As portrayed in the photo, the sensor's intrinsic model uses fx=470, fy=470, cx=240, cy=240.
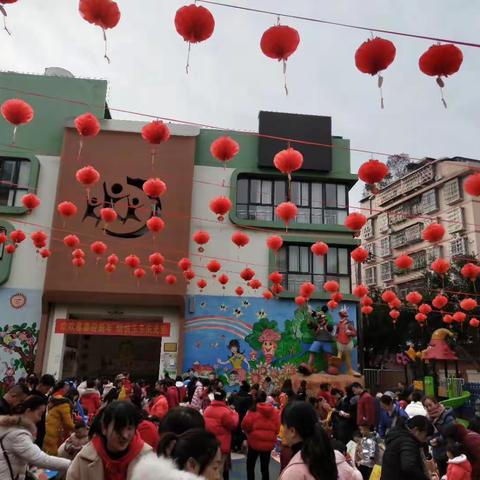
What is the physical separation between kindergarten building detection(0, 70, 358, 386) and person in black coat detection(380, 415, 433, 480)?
14364 millimetres

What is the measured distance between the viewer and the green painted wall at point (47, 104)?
18.8 meters

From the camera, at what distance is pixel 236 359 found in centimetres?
1769

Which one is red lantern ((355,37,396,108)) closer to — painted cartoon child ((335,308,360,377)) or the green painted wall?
painted cartoon child ((335,308,360,377))

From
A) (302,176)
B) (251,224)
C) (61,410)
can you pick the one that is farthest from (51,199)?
(61,410)

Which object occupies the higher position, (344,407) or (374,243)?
(374,243)

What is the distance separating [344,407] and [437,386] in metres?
13.0

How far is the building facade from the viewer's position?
28.2 metres

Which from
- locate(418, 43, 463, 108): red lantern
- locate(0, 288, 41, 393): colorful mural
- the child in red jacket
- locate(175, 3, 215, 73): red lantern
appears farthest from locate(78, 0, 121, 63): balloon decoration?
locate(0, 288, 41, 393): colorful mural

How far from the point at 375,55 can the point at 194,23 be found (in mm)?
2134

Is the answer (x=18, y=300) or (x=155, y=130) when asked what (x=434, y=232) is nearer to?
(x=155, y=130)

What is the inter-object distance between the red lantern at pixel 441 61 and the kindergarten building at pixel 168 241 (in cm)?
1336

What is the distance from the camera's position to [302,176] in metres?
19.8

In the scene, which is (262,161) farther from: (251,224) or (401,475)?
(401,475)

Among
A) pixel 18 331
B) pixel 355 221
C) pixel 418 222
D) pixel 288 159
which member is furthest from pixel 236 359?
pixel 418 222
